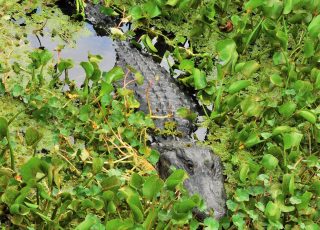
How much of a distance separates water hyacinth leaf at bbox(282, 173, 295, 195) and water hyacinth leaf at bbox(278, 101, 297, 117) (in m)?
0.59

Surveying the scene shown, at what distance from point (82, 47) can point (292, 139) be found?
1857 mm

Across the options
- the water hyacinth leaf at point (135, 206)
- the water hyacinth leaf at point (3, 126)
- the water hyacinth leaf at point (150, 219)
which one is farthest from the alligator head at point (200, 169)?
the water hyacinth leaf at point (3, 126)

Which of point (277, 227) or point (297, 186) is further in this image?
point (297, 186)

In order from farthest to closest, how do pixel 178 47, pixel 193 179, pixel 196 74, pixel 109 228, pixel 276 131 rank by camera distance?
1. pixel 178 47
2. pixel 196 74
3. pixel 276 131
4. pixel 193 179
5. pixel 109 228

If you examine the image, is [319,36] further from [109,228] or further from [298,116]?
[109,228]

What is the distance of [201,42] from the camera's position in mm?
→ 4496

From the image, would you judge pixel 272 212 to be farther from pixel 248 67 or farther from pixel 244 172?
pixel 248 67

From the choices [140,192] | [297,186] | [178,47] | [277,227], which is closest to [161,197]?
[140,192]

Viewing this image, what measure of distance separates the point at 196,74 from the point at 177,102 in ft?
0.80

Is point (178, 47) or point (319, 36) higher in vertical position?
point (319, 36)

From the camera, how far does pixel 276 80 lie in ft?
12.4

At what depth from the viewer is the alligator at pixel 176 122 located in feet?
10.4

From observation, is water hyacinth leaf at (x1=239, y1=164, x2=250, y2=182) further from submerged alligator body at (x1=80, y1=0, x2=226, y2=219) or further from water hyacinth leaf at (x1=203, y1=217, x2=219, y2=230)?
water hyacinth leaf at (x1=203, y1=217, x2=219, y2=230)

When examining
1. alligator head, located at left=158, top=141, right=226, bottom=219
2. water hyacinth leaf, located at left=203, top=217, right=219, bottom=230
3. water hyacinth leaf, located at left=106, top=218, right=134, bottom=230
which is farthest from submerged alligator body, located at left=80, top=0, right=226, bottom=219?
water hyacinth leaf, located at left=106, top=218, right=134, bottom=230
